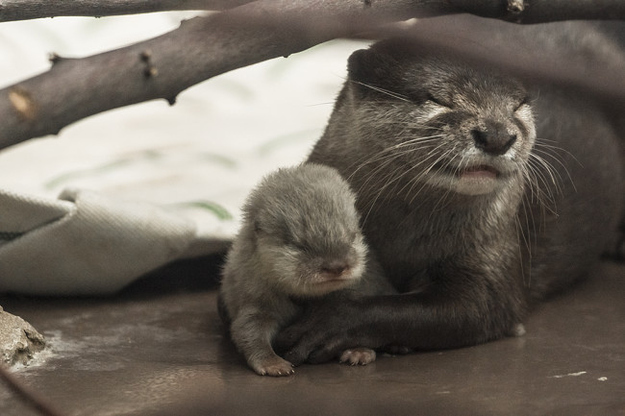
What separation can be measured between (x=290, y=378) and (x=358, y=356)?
0.20 meters

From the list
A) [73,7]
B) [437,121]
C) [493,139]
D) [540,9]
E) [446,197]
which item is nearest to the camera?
[73,7]

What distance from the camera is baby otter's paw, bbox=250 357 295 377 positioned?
210cm

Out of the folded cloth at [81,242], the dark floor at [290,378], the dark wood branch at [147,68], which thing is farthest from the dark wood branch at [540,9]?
the folded cloth at [81,242]

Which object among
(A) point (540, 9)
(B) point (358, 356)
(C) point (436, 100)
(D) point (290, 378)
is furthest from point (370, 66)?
(D) point (290, 378)

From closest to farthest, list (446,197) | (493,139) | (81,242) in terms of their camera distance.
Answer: (493,139)
(446,197)
(81,242)

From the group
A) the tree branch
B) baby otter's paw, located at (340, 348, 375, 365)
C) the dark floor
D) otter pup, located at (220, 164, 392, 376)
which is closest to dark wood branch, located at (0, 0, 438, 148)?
the tree branch

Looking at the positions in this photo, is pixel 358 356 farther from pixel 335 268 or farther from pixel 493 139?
pixel 493 139

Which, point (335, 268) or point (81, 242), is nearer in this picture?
point (335, 268)

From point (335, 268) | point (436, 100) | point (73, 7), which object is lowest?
point (335, 268)

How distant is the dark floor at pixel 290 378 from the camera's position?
1894 mm

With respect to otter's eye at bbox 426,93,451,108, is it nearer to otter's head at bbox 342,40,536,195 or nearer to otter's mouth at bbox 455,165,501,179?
otter's head at bbox 342,40,536,195

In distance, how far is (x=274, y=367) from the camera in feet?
6.91

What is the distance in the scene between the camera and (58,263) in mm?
2773

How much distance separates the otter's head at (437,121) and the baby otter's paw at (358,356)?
43 cm
